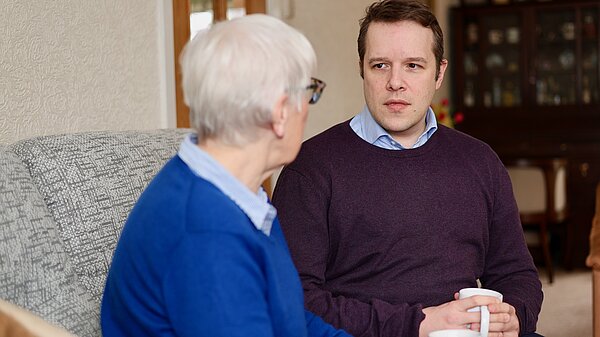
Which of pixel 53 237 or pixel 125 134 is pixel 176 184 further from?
pixel 125 134

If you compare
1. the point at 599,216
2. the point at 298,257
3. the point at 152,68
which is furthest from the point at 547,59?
the point at 298,257

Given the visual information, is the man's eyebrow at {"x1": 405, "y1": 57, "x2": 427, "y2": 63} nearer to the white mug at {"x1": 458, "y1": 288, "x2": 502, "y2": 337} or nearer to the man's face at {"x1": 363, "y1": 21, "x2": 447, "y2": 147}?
the man's face at {"x1": 363, "y1": 21, "x2": 447, "y2": 147}

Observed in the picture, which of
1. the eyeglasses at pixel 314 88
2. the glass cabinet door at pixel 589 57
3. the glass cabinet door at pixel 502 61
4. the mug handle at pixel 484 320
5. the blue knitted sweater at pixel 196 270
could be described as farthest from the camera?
the glass cabinet door at pixel 502 61

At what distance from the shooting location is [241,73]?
110 centimetres

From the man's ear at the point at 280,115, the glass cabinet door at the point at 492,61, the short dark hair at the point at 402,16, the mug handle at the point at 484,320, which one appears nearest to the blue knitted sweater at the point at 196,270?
the man's ear at the point at 280,115

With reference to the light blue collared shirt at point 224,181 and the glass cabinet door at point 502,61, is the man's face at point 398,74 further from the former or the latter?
the glass cabinet door at point 502,61

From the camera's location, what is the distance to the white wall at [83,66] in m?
1.98

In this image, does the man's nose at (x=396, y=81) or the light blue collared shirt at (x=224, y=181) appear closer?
the light blue collared shirt at (x=224, y=181)

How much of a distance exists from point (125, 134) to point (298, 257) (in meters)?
0.46

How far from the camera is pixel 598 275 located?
2.12 metres

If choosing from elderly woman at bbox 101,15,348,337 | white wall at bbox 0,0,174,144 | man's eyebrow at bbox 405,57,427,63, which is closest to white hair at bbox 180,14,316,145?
elderly woman at bbox 101,15,348,337

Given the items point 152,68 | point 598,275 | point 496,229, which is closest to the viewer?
point 496,229

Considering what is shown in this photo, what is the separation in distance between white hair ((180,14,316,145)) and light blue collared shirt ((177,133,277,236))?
0.04m

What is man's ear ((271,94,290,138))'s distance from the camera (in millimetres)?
1137
